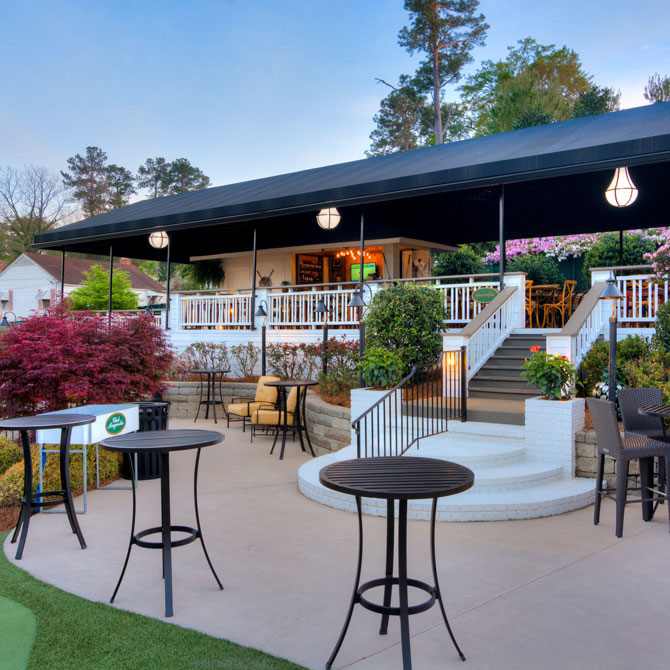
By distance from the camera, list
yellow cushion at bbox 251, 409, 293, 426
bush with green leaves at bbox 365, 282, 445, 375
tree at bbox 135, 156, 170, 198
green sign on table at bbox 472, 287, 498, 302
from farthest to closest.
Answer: tree at bbox 135, 156, 170, 198, green sign on table at bbox 472, 287, 498, 302, yellow cushion at bbox 251, 409, 293, 426, bush with green leaves at bbox 365, 282, 445, 375

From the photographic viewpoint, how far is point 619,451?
477cm

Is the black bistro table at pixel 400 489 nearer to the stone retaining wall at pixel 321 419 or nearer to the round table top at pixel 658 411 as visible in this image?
the round table top at pixel 658 411

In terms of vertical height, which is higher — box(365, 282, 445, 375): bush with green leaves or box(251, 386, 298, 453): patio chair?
box(365, 282, 445, 375): bush with green leaves

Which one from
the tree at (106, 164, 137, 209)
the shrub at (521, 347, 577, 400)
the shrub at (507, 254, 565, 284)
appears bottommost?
the shrub at (521, 347, 577, 400)

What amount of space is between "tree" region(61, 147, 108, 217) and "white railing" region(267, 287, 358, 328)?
119ft

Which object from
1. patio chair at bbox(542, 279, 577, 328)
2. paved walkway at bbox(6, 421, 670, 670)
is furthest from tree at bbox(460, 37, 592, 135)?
paved walkway at bbox(6, 421, 670, 670)

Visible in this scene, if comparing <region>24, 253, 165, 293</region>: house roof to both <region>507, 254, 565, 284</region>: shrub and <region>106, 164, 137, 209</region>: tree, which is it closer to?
<region>106, 164, 137, 209</region>: tree

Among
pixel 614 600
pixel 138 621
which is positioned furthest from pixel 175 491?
pixel 614 600

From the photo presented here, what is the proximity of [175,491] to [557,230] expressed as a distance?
13.0 meters

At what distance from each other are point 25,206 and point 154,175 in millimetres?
10336

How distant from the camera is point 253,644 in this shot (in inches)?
120

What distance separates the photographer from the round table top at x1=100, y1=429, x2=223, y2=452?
3.46m

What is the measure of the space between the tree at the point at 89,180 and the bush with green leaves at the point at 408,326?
41.3 m

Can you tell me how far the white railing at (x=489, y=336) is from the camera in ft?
27.8
